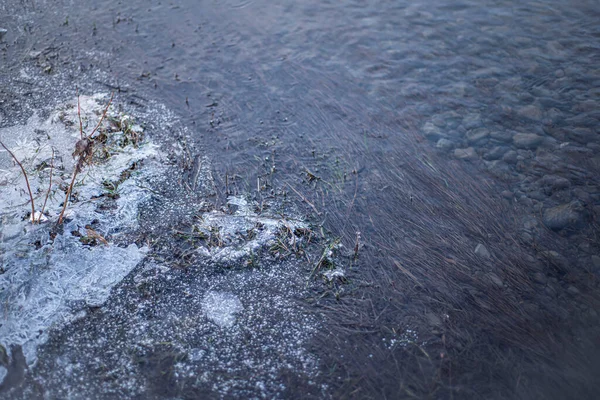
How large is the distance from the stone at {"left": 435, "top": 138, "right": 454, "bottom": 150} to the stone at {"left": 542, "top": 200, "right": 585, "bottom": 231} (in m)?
0.91

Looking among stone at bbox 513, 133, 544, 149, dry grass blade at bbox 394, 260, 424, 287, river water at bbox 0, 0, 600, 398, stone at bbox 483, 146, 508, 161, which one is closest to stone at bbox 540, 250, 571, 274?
river water at bbox 0, 0, 600, 398

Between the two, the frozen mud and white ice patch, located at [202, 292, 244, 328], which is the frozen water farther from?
white ice patch, located at [202, 292, 244, 328]

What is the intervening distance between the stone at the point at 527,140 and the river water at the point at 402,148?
14 mm

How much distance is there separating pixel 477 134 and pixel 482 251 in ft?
4.21

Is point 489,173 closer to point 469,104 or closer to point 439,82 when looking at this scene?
point 469,104

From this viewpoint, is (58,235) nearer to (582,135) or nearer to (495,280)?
(495,280)

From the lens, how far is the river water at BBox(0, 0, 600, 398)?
242 cm

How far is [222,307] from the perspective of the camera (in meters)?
2.65

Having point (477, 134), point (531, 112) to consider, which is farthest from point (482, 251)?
point (531, 112)

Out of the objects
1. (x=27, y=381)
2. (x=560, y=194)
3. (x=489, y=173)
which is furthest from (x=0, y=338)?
(x=560, y=194)

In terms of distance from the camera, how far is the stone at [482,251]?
292 cm

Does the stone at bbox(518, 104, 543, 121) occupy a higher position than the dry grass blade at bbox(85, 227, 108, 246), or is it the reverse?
the dry grass blade at bbox(85, 227, 108, 246)

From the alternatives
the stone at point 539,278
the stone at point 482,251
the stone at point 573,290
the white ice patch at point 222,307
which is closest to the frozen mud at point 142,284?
the white ice patch at point 222,307

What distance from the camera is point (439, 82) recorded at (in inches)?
171
